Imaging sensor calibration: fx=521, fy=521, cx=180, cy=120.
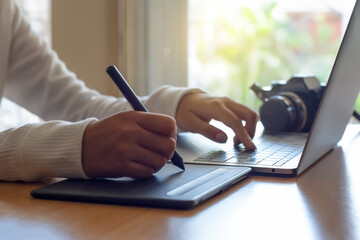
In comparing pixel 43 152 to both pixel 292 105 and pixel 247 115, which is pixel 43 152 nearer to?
pixel 247 115

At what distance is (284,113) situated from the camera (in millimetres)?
1053

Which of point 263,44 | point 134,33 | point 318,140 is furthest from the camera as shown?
point 263,44

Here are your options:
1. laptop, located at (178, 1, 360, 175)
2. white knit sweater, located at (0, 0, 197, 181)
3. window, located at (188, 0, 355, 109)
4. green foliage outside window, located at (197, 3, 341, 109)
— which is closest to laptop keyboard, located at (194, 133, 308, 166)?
laptop, located at (178, 1, 360, 175)

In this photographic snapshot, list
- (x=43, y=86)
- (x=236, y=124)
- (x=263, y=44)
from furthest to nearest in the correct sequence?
(x=263, y=44) < (x=43, y=86) < (x=236, y=124)

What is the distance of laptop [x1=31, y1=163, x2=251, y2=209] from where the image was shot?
493mm

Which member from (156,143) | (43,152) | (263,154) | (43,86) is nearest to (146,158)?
(156,143)

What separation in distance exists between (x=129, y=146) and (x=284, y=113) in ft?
1.73

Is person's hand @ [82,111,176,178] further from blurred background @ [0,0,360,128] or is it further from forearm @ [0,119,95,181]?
blurred background @ [0,0,360,128]

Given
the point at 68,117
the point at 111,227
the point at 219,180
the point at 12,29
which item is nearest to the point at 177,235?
the point at 111,227

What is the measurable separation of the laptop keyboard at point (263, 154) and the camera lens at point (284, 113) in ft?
0.32

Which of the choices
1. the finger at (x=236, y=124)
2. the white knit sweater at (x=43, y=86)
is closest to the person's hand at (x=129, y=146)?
the finger at (x=236, y=124)

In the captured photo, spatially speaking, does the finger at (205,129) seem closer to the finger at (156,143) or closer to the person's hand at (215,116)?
the person's hand at (215,116)

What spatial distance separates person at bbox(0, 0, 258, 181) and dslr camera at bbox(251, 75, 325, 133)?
6.0 inches

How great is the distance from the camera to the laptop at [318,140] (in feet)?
2.14
